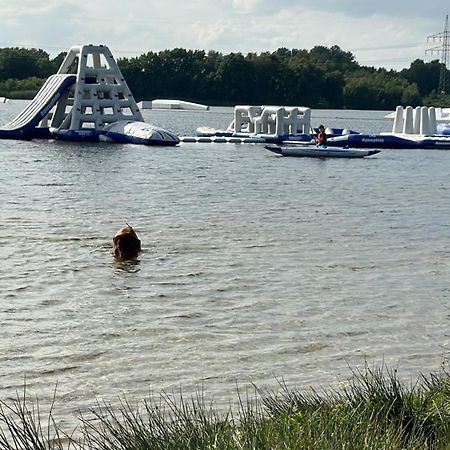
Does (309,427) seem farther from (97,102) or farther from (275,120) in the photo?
(275,120)

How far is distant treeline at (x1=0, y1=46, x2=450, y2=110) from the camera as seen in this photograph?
5379 inches

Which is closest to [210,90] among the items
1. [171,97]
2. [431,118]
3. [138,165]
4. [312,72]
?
[171,97]

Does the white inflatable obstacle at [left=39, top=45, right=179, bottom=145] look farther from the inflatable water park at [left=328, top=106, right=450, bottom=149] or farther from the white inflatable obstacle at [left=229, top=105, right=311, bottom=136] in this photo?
the inflatable water park at [left=328, top=106, right=450, bottom=149]

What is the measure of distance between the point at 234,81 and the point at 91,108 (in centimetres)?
8553

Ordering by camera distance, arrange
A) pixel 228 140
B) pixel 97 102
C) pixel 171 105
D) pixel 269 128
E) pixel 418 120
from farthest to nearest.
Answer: pixel 171 105 → pixel 418 120 → pixel 269 128 → pixel 228 140 → pixel 97 102

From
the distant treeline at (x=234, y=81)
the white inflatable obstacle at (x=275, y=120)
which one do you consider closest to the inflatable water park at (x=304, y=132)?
the white inflatable obstacle at (x=275, y=120)

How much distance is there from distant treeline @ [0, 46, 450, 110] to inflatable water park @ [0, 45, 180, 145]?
7605cm

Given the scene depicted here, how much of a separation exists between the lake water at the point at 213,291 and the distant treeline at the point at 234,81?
109 metres

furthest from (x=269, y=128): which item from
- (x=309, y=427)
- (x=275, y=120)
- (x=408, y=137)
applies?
(x=309, y=427)

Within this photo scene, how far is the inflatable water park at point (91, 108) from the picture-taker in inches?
2076

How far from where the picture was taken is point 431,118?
6266cm

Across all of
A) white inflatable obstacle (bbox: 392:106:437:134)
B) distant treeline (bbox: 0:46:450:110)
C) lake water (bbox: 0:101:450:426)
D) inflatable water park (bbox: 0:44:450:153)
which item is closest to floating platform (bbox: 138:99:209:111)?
distant treeline (bbox: 0:46:450:110)

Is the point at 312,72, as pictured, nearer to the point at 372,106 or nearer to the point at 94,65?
the point at 372,106

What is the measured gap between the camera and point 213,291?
13.2 meters
